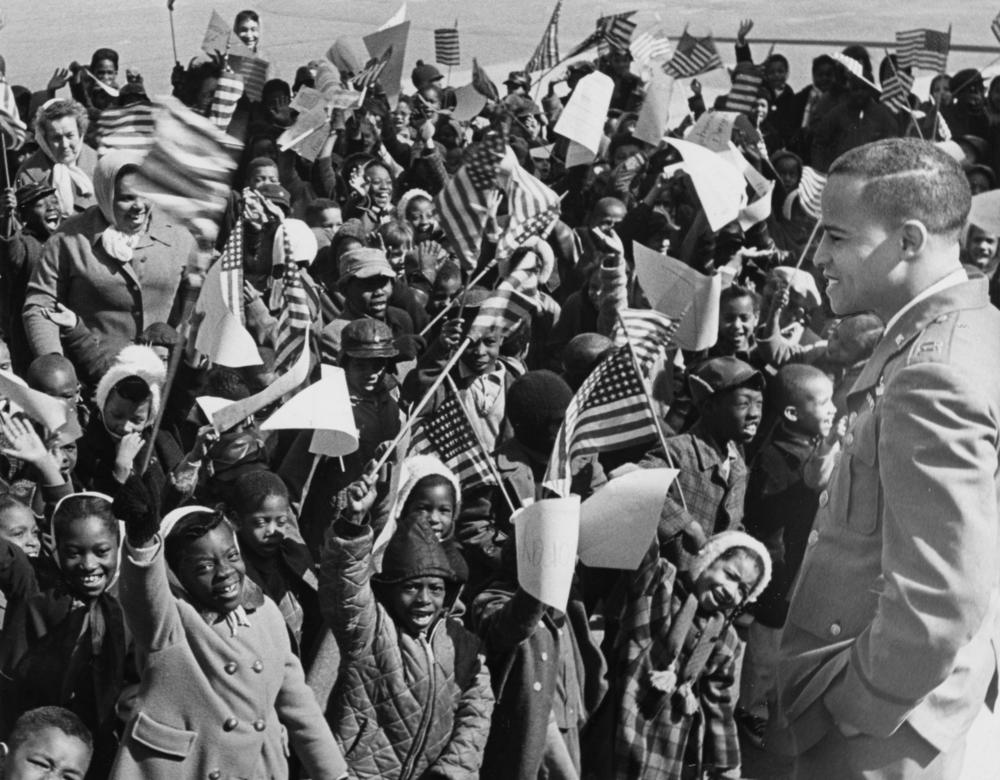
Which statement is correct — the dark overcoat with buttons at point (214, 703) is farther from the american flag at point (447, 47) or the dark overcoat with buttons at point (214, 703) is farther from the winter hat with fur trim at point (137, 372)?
the american flag at point (447, 47)

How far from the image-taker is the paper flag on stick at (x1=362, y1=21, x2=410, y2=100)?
399 inches

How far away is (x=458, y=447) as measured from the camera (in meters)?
5.62

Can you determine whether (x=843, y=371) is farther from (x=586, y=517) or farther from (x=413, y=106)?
(x=413, y=106)

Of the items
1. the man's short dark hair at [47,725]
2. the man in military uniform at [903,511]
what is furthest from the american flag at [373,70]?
the man in military uniform at [903,511]

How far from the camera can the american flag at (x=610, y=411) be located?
539 centimetres

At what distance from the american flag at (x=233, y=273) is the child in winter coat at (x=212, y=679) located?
5.64 ft

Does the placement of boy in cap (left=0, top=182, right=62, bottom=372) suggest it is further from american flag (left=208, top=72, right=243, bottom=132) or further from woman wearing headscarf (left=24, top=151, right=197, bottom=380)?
american flag (left=208, top=72, right=243, bottom=132)

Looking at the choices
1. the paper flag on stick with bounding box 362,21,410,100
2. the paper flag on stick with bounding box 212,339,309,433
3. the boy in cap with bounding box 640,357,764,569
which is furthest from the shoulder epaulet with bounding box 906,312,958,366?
the paper flag on stick with bounding box 362,21,410,100

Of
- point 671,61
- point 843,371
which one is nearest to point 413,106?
point 671,61

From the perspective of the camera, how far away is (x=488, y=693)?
483 centimetres

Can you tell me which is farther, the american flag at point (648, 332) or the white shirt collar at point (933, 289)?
the american flag at point (648, 332)

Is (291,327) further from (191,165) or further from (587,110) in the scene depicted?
(587,110)

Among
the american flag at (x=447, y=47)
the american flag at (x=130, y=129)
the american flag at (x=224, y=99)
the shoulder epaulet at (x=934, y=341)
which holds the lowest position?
the american flag at (x=447, y=47)

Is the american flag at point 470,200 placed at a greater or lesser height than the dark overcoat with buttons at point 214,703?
greater
